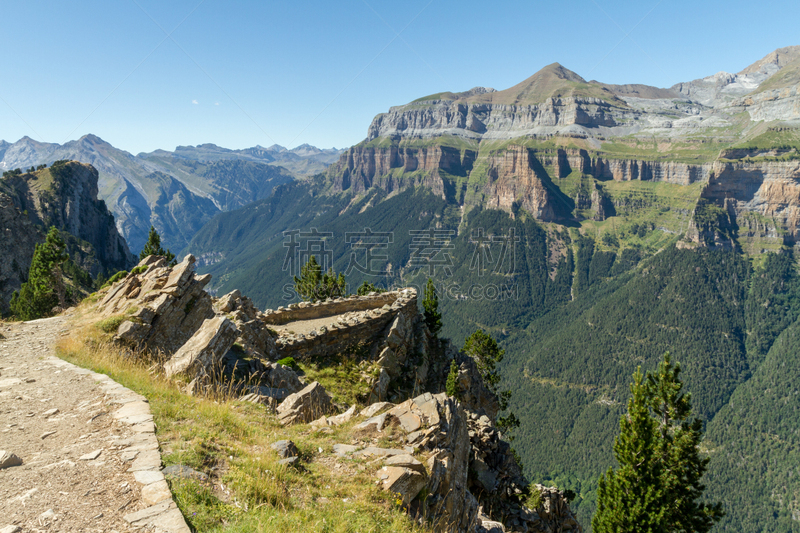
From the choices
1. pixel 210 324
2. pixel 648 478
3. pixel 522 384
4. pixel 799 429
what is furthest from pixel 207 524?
pixel 799 429

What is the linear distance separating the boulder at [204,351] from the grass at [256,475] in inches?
74.9

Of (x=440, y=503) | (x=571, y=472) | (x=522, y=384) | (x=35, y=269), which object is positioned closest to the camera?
(x=440, y=503)

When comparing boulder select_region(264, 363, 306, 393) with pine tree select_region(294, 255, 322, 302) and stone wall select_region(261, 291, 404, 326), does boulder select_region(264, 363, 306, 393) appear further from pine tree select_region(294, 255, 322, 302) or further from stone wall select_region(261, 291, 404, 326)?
pine tree select_region(294, 255, 322, 302)

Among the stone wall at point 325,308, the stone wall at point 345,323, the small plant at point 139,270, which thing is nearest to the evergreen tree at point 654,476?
the stone wall at point 345,323

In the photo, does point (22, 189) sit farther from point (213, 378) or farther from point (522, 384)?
point (522, 384)

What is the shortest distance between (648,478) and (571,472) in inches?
5572

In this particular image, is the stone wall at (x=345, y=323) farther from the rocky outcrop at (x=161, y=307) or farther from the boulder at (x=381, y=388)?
the rocky outcrop at (x=161, y=307)

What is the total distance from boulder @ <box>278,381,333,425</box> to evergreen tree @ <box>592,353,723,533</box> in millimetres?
16088

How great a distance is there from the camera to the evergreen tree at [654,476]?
18.9 meters

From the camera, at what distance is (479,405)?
32219 mm

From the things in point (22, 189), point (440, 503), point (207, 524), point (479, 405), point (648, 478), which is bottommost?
point (479, 405)

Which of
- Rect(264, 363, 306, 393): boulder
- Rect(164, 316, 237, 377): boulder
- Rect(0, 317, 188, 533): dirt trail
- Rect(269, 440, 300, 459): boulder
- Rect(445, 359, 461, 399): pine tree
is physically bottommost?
Rect(445, 359, 461, 399): pine tree

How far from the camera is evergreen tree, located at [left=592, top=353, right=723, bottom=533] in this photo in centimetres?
1894

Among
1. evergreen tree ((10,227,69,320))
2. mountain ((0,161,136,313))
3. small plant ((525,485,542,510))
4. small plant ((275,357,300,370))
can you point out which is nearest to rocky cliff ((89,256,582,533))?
small plant ((525,485,542,510))
